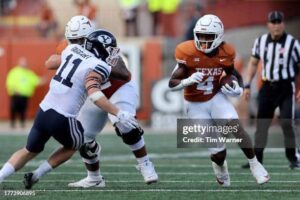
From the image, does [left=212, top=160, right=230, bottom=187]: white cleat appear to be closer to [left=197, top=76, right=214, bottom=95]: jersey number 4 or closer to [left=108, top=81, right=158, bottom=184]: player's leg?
[left=108, top=81, right=158, bottom=184]: player's leg

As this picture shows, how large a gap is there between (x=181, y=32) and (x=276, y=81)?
10080 millimetres

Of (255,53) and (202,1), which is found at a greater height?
(255,53)

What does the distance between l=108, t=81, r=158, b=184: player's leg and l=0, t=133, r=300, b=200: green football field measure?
4.4 inches

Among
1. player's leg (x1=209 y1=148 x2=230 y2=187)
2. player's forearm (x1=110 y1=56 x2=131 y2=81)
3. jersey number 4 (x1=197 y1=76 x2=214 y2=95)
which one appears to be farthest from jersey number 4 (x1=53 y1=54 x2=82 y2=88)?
player's leg (x1=209 y1=148 x2=230 y2=187)

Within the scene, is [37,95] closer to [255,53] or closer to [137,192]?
[255,53]

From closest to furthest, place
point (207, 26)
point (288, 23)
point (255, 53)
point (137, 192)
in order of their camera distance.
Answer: point (137, 192), point (207, 26), point (255, 53), point (288, 23)

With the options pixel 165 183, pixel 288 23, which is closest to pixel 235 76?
pixel 165 183

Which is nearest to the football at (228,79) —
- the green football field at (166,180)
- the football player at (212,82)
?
the football player at (212,82)

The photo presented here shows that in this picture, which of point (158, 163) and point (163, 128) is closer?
point (158, 163)

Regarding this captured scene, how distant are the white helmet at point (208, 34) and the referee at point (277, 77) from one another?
1.86 metres

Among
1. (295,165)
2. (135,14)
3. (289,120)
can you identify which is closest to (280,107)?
(289,120)

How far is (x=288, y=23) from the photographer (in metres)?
18.9

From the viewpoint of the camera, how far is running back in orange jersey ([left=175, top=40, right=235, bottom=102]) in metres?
7.70

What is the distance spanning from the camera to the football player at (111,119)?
7.54m
